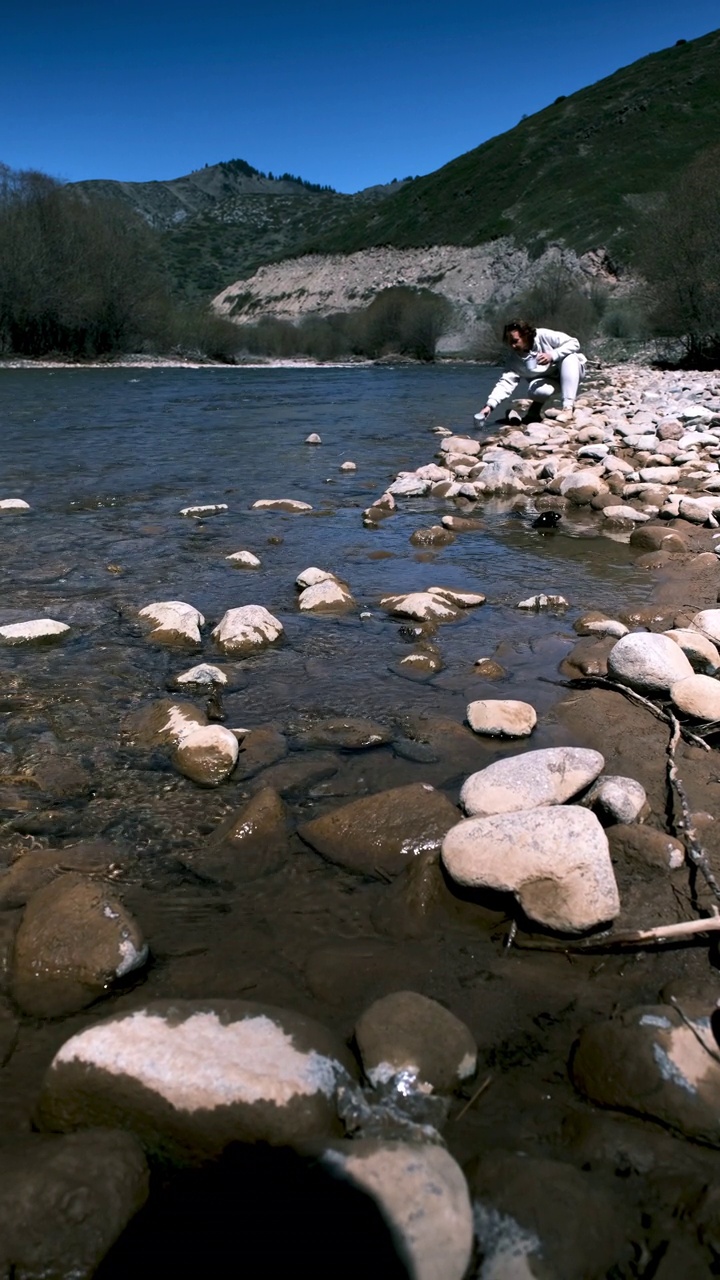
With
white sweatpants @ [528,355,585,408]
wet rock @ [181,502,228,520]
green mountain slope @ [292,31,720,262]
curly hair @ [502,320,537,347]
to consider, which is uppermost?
green mountain slope @ [292,31,720,262]

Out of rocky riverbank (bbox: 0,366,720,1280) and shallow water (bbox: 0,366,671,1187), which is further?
shallow water (bbox: 0,366,671,1187)

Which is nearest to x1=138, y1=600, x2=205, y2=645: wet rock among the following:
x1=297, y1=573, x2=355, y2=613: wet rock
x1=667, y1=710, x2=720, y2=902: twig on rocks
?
x1=297, y1=573, x2=355, y2=613: wet rock

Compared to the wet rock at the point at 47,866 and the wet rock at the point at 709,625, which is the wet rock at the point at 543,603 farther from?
the wet rock at the point at 47,866

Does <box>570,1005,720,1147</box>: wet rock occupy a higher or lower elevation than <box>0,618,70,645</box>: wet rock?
lower

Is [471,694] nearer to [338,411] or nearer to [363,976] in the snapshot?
[363,976]

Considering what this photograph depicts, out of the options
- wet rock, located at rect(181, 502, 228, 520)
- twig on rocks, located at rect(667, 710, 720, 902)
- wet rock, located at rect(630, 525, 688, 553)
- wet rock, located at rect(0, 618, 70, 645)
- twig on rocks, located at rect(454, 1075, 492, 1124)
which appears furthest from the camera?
wet rock, located at rect(181, 502, 228, 520)

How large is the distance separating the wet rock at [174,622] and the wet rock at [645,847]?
2.36m

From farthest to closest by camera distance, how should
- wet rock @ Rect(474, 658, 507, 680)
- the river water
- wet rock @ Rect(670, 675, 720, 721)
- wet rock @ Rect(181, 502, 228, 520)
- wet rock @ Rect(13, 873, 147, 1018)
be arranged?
wet rock @ Rect(181, 502, 228, 520)
wet rock @ Rect(474, 658, 507, 680)
wet rock @ Rect(670, 675, 720, 721)
the river water
wet rock @ Rect(13, 873, 147, 1018)

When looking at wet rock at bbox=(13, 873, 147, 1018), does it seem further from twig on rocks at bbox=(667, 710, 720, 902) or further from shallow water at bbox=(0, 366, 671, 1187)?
twig on rocks at bbox=(667, 710, 720, 902)

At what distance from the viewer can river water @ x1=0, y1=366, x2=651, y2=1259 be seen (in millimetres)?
1871

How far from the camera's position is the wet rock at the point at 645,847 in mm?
2137

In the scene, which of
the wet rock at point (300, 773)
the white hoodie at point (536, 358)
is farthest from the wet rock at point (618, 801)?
the white hoodie at point (536, 358)

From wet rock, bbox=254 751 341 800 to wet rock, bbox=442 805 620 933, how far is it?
0.69m

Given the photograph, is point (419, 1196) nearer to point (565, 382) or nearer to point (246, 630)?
point (246, 630)
